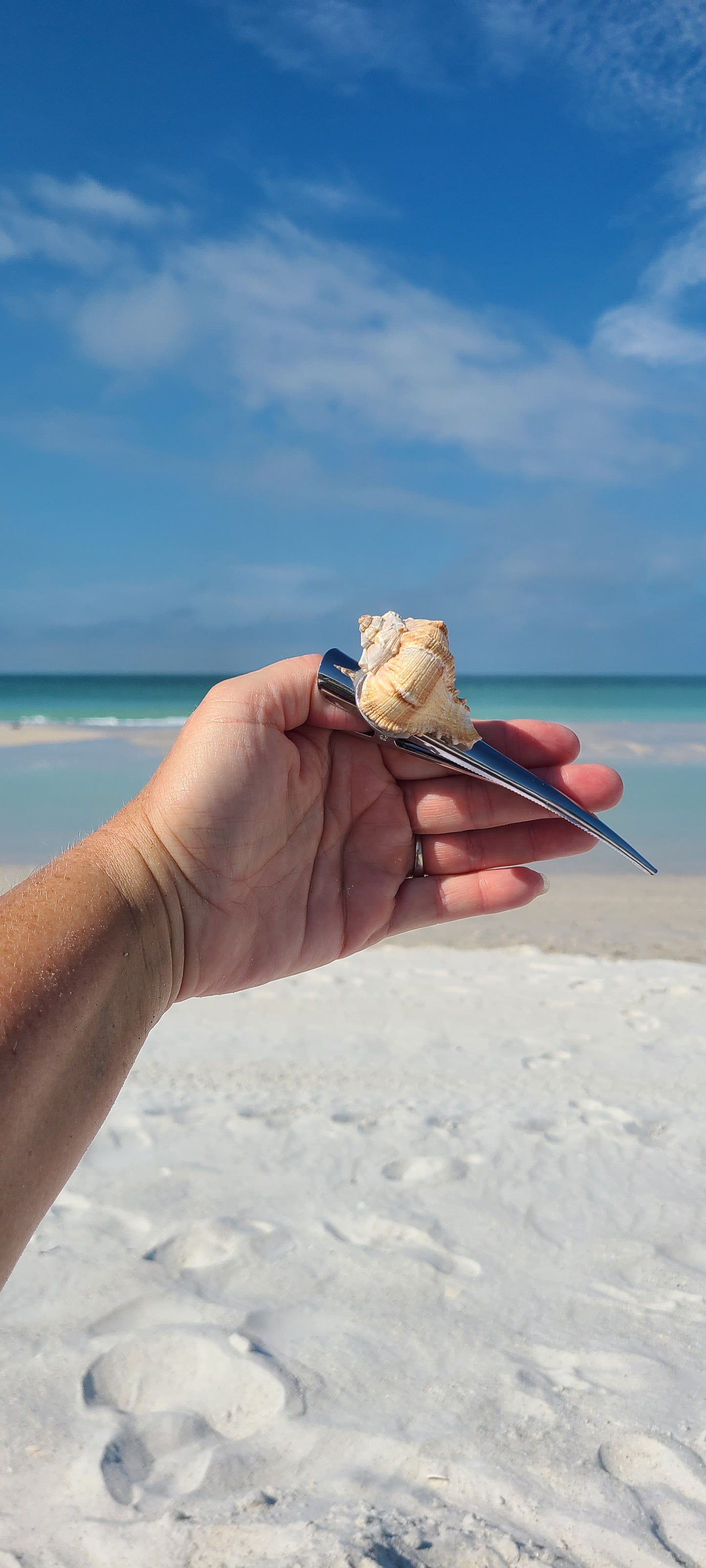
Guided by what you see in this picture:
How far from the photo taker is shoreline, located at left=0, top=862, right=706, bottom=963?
19.5ft

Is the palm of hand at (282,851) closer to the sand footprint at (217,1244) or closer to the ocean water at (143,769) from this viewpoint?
the ocean water at (143,769)

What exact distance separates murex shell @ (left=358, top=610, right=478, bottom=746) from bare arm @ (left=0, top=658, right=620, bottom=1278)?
159 millimetres

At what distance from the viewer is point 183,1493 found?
5.50ft

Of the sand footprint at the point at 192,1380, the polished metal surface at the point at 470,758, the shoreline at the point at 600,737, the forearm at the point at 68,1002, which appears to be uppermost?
the polished metal surface at the point at 470,758

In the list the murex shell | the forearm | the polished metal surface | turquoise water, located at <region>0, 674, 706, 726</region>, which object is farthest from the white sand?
turquoise water, located at <region>0, 674, 706, 726</region>

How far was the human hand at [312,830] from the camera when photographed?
1.97 m

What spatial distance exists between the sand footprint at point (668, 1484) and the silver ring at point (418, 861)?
124 centimetres

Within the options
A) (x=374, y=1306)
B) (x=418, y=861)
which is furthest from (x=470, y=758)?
(x=374, y=1306)

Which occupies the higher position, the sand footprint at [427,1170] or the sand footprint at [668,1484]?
the sand footprint at [668,1484]

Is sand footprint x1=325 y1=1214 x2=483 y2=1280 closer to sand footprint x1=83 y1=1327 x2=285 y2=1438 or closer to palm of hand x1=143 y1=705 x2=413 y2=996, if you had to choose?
sand footprint x1=83 y1=1327 x2=285 y2=1438

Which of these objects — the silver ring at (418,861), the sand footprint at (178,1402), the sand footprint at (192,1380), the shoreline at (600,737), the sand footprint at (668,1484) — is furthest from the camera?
the shoreline at (600,737)

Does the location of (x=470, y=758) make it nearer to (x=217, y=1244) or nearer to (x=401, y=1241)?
(x=401, y=1241)

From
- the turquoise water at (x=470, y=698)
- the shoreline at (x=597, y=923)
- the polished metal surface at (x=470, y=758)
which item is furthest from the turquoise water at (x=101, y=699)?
the polished metal surface at (x=470, y=758)

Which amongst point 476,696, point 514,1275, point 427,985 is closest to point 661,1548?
point 514,1275
